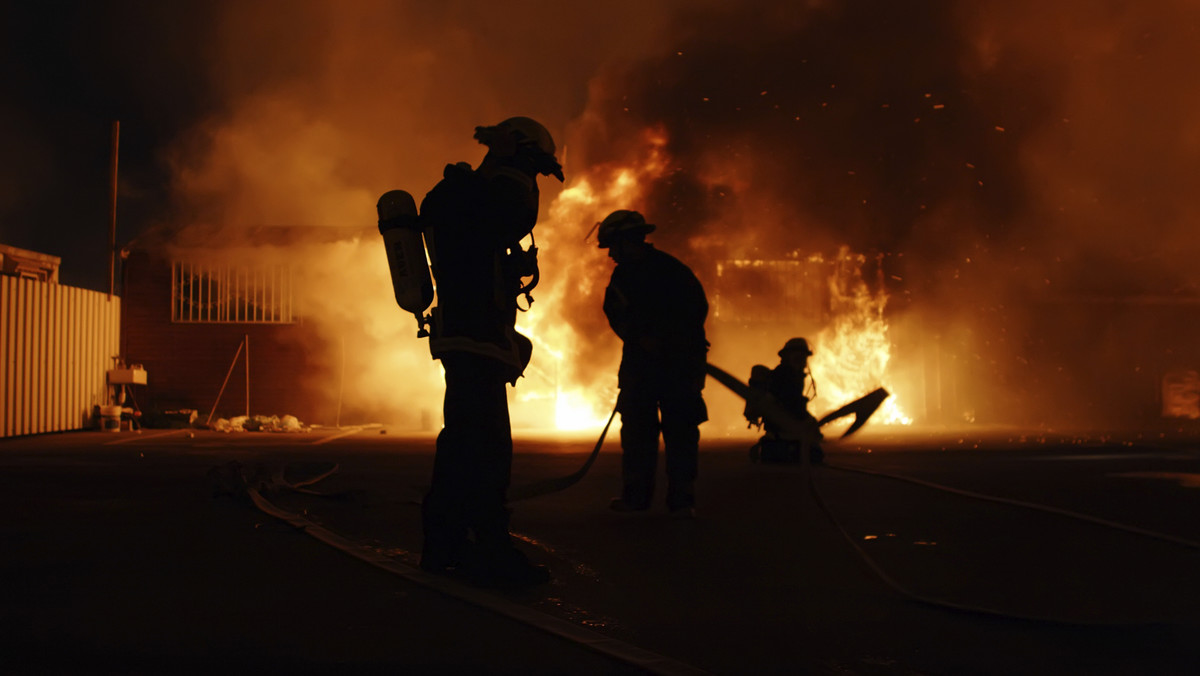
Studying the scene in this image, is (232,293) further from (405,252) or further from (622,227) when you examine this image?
(405,252)

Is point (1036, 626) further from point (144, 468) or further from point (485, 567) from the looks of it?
point (144, 468)

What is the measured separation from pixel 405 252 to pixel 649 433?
8.80 ft

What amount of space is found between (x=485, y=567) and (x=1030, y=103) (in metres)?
18.2

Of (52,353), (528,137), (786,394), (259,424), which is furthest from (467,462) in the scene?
(259,424)

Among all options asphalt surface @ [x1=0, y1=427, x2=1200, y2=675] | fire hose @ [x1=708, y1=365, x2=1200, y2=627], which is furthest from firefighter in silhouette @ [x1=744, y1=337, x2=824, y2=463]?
fire hose @ [x1=708, y1=365, x2=1200, y2=627]

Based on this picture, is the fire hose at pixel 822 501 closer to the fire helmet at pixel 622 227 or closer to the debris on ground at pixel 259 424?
the fire helmet at pixel 622 227

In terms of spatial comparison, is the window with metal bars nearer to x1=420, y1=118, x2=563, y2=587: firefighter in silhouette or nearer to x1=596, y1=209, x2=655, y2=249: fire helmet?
x1=596, y1=209, x2=655, y2=249: fire helmet

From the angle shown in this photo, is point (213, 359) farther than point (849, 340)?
Yes

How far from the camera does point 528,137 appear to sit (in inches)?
190

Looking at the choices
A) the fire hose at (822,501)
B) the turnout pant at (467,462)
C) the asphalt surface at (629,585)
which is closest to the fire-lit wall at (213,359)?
the asphalt surface at (629,585)

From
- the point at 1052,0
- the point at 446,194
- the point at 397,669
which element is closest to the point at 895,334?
the point at 1052,0

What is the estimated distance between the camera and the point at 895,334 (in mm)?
22984

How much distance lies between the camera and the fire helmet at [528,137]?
4824mm

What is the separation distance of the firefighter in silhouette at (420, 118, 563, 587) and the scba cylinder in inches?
2.6
